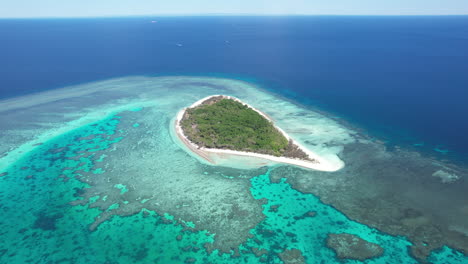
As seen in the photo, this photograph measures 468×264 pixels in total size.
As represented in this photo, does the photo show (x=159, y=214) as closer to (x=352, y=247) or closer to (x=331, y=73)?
(x=352, y=247)

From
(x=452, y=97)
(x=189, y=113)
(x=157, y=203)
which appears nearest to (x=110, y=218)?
(x=157, y=203)

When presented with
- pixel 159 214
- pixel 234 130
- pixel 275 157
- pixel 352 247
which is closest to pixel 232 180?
pixel 275 157

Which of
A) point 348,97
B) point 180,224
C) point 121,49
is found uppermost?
point 121,49

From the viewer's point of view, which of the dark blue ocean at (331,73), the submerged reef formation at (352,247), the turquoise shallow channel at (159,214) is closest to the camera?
the submerged reef formation at (352,247)

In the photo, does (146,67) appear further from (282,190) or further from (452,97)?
(452,97)

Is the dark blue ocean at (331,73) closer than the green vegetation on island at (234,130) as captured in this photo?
No

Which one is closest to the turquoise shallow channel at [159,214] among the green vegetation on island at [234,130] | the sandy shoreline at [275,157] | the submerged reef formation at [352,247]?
the submerged reef formation at [352,247]

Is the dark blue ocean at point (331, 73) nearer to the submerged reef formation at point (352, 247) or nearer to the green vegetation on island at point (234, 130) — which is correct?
the green vegetation on island at point (234, 130)
